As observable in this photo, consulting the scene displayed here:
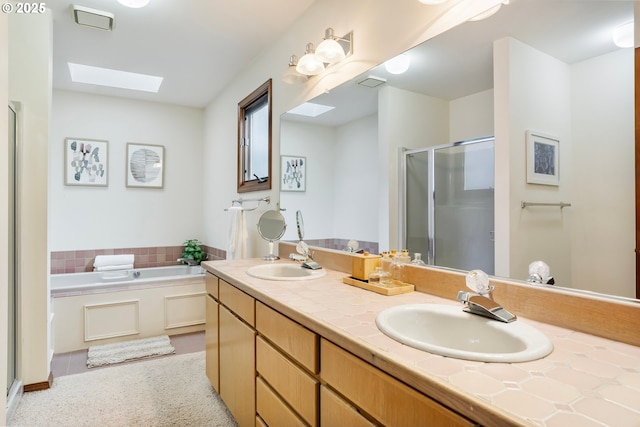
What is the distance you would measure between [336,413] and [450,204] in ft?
3.00

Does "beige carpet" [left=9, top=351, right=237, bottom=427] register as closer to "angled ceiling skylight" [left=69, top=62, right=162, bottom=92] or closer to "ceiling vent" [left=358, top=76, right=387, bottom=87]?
"ceiling vent" [left=358, top=76, right=387, bottom=87]

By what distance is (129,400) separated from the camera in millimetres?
2227

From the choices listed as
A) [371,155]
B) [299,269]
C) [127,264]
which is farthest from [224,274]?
[127,264]

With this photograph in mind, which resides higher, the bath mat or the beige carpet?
the bath mat

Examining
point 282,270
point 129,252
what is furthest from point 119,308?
point 282,270

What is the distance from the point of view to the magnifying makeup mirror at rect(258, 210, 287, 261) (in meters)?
2.60

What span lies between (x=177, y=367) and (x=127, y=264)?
1626 millimetres

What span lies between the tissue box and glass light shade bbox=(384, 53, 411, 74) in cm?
88

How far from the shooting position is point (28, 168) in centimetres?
228

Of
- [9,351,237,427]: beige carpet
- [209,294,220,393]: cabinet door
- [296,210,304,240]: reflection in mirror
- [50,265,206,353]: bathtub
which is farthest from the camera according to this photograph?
[50,265,206,353]: bathtub

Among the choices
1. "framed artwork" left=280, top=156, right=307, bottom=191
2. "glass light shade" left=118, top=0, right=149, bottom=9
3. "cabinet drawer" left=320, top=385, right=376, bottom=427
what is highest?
"glass light shade" left=118, top=0, right=149, bottom=9

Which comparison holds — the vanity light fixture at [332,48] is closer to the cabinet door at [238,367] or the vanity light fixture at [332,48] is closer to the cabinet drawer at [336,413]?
the cabinet door at [238,367]

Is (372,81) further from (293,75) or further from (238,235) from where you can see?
(238,235)

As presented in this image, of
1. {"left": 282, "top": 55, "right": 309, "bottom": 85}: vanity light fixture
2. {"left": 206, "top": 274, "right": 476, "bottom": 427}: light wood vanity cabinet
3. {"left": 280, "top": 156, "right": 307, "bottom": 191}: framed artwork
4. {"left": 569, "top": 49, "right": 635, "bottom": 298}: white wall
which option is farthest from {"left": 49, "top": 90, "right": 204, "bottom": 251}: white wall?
{"left": 569, "top": 49, "right": 635, "bottom": 298}: white wall
